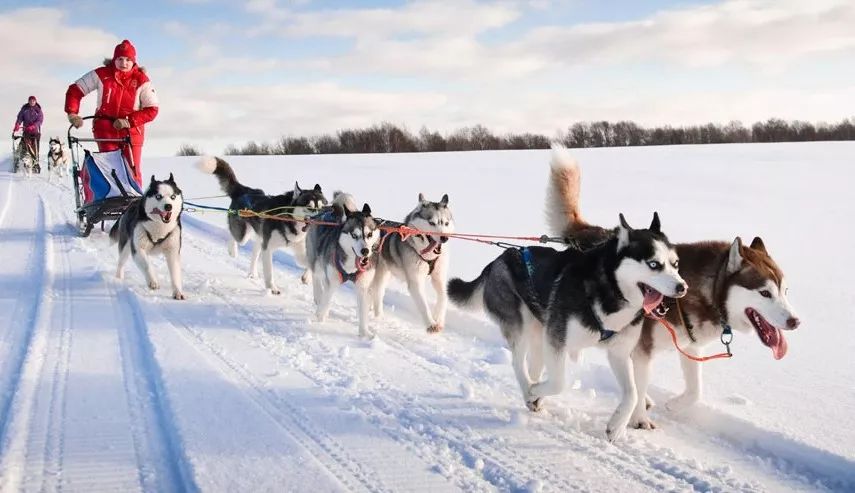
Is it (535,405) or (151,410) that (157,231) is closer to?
(151,410)

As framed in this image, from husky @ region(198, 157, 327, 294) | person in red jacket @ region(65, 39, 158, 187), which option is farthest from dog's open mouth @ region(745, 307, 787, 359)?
person in red jacket @ region(65, 39, 158, 187)

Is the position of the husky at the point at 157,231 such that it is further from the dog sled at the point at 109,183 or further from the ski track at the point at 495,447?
the ski track at the point at 495,447

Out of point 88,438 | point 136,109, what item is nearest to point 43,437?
point 88,438

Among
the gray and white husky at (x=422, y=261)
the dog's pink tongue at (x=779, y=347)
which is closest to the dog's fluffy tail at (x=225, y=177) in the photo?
the gray and white husky at (x=422, y=261)

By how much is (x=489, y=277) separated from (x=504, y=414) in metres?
0.91

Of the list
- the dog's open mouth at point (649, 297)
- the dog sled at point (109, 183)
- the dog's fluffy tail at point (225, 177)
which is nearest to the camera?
the dog's open mouth at point (649, 297)

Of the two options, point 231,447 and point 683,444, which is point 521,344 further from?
point 231,447

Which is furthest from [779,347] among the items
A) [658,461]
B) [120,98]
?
[120,98]

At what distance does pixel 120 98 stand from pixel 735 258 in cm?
694

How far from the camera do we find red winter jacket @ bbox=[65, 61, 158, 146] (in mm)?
7285

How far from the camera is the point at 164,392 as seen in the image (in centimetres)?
332

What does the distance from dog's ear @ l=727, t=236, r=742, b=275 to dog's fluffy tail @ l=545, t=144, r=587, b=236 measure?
103 centimetres

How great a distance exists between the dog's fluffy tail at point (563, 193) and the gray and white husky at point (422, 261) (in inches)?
44.8

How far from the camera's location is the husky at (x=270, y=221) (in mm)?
6141
